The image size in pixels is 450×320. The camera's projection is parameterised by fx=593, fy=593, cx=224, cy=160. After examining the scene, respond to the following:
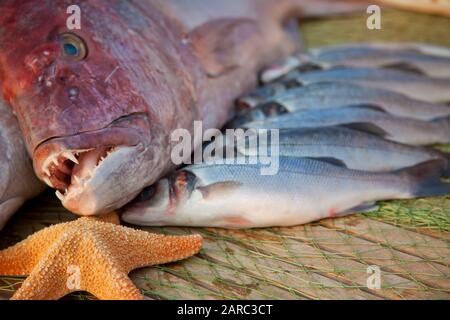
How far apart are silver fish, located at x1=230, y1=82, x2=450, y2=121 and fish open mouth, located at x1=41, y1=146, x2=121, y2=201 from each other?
1.35 m

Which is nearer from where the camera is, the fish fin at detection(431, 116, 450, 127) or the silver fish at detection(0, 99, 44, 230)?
the silver fish at detection(0, 99, 44, 230)

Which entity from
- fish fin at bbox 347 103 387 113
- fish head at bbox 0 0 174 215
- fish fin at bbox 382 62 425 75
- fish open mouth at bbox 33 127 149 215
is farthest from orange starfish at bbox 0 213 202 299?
fish fin at bbox 382 62 425 75

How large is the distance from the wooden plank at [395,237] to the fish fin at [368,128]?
662 millimetres

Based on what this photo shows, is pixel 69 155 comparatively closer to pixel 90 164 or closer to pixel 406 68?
pixel 90 164

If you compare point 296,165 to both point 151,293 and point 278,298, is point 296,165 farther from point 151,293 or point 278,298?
point 151,293

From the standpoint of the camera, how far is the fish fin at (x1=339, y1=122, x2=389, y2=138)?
366cm

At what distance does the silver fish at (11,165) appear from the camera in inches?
117

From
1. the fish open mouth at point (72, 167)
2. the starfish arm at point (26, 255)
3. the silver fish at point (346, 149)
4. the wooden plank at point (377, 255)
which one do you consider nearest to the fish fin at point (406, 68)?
the silver fish at point (346, 149)

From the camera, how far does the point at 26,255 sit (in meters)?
2.70

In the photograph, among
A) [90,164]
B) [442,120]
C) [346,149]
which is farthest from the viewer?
[442,120]

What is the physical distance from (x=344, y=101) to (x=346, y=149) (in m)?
0.67

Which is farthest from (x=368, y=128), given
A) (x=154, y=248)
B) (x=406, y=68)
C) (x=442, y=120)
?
(x=154, y=248)

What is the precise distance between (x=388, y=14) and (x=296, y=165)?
11.3ft
